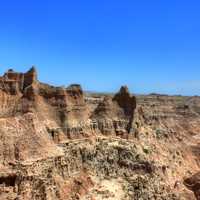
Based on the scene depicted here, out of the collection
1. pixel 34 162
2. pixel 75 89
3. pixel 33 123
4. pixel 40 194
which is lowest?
pixel 40 194

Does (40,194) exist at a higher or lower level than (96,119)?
lower

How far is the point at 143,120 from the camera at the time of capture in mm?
65250

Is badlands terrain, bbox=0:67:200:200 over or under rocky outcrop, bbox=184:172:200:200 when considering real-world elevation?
over

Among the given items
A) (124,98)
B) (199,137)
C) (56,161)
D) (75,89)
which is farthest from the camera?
(199,137)

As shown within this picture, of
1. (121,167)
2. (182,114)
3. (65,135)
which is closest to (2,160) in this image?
(65,135)

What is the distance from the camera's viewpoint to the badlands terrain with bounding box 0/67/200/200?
4384 cm

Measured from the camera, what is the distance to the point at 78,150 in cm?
5150

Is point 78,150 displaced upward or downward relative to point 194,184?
upward

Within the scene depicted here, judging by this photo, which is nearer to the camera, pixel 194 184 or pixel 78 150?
pixel 78 150

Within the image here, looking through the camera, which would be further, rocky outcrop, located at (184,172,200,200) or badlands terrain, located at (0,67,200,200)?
rocky outcrop, located at (184,172,200,200)

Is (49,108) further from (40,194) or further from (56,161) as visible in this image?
(40,194)

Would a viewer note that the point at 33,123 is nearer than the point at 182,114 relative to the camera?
Yes

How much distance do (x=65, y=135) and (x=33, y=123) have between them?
20.7ft

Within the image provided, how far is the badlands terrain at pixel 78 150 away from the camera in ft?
144
